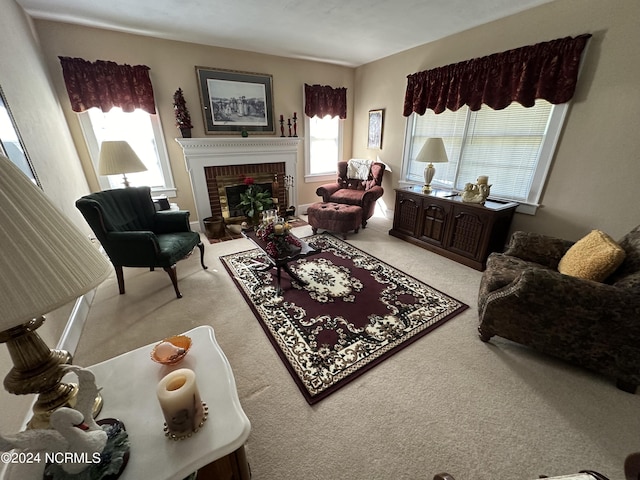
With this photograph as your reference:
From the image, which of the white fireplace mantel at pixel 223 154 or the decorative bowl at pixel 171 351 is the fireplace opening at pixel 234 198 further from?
the decorative bowl at pixel 171 351

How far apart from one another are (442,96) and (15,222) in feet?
13.4

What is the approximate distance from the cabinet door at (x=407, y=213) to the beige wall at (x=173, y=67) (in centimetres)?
222

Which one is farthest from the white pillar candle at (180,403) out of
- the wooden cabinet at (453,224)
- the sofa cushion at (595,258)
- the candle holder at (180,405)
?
the wooden cabinet at (453,224)

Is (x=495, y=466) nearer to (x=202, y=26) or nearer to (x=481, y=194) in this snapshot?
(x=481, y=194)

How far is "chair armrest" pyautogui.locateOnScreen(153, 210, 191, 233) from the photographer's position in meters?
2.69

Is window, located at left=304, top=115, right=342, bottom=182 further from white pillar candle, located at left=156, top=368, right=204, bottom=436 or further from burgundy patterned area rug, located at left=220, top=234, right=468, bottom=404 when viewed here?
white pillar candle, located at left=156, top=368, right=204, bottom=436

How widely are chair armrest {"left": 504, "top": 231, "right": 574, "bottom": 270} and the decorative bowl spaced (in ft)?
8.36

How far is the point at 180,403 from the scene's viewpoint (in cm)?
73

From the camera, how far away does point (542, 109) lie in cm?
266

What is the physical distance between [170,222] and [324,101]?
3.30 meters

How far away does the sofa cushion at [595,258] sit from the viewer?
151 centimetres

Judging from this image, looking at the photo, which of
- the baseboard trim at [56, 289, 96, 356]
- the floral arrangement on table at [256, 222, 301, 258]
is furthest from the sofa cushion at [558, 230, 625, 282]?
the baseboard trim at [56, 289, 96, 356]

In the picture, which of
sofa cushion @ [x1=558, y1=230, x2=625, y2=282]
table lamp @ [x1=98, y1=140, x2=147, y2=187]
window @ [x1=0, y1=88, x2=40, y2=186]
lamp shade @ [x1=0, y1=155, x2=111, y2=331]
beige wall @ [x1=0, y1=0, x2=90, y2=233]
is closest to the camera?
lamp shade @ [x1=0, y1=155, x2=111, y2=331]

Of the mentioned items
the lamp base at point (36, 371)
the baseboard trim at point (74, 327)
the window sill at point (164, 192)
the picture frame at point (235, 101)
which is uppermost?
the picture frame at point (235, 101)
